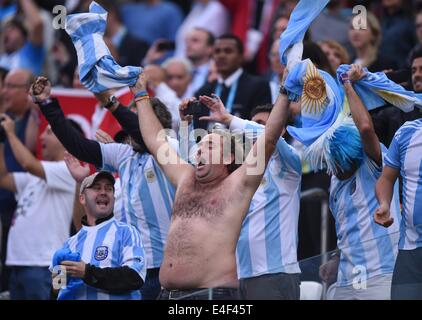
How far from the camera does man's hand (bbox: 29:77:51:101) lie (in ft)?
25.7

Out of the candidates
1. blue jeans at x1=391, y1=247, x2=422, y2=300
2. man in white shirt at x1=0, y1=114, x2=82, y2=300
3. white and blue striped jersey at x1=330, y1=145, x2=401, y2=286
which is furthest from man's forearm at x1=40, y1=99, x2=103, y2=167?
blue jeans at x1=391, y1=247, x2=422, y2=300

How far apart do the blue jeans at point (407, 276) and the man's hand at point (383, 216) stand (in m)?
0.19

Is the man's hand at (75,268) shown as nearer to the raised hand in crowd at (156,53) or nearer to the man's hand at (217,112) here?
the man's hand at (217,112)

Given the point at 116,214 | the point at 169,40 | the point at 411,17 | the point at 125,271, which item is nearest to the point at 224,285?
the point at 125,271

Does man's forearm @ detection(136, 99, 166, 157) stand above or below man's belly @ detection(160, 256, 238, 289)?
above

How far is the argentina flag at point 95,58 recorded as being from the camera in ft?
24.5

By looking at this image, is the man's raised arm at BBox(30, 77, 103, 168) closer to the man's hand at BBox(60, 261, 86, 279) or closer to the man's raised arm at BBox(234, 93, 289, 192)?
the man's hand at BBox(60, 261, 86, 279)

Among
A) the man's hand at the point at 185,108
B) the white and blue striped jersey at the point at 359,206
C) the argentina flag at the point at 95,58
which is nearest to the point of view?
the white and blue striped jersey at the point at 359,206

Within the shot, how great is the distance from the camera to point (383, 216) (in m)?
6.62

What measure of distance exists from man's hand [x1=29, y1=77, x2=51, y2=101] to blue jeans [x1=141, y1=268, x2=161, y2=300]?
4.73 feet

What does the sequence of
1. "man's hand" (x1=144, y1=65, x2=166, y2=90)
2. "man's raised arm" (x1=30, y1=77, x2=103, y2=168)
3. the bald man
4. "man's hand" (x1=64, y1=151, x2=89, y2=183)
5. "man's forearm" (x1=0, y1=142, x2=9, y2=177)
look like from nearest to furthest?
1. "man's raised arm" (x1=30, y1=77, x2=103, y2=168)
2. "man's hand" (x1=64, y1=151, x2=89, y2=183)
3. "man's forearm" (x1=0, y1=142, x2=9, y2=177)
4. the bald man
5. "man's hand" (x1=144, y1=65, x2=166, y2=90)

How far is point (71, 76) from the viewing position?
12375 mm

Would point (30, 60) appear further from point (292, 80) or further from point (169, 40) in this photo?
point (292, 80)

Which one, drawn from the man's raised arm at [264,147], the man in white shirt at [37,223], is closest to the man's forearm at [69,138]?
the man in white shirt at [37,223]
